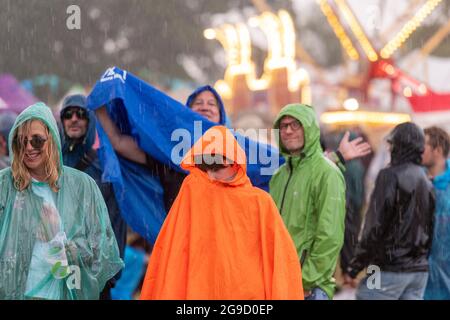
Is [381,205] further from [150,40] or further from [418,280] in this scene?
[150,40]

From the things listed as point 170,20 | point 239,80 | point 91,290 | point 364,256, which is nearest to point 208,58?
point 170,20

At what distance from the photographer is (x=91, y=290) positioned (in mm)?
6930

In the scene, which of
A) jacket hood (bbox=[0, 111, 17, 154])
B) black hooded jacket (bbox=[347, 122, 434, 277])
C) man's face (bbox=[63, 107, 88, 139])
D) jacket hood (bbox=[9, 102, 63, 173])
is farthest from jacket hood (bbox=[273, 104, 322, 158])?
jacket hood (bbox=[0, 111, 17, 154])

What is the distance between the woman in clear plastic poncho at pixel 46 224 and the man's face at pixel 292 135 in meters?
1.70

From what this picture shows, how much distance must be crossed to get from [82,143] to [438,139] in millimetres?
3228

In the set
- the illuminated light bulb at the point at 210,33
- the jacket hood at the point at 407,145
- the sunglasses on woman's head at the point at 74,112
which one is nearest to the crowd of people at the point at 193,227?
the jacket hood at the point at 407,145

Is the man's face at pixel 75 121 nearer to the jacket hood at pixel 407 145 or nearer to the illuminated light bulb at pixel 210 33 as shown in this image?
the jacket hood at pixel 407 145

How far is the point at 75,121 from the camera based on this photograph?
28.8ft

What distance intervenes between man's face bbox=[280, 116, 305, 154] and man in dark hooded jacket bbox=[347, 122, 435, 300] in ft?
3.26

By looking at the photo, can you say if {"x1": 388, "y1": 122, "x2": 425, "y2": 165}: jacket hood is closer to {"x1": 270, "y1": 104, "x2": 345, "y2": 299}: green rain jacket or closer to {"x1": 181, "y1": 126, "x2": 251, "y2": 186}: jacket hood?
{"x1": 270, "y1": 104, "x2": 345, "y2": 299}: green rain jacket

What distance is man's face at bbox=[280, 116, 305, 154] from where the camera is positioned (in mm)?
8086

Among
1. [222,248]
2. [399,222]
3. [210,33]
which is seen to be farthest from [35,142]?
[210,33]
